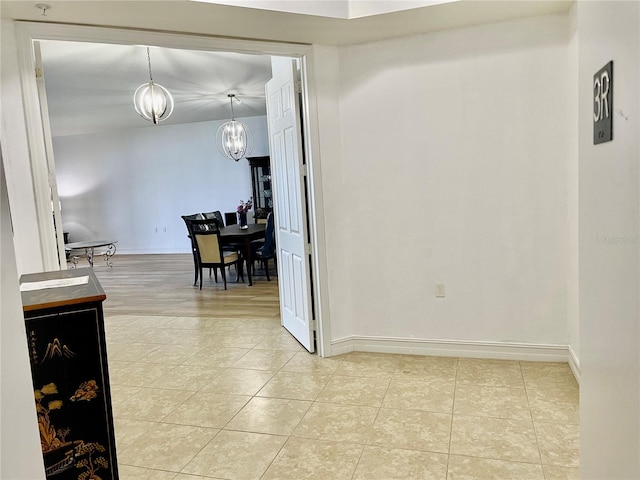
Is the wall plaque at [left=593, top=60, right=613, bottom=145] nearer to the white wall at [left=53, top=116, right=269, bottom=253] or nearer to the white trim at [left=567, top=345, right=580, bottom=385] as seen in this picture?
the white trim at [left=567, top=345, right=580, bottom=385]

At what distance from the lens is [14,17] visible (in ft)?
8.61

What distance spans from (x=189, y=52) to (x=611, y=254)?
4.82 m

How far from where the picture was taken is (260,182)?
371 inches

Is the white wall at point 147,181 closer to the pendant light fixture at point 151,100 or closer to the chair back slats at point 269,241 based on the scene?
the chair back slats at point 269,241

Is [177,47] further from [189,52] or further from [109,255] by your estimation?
[109,255]

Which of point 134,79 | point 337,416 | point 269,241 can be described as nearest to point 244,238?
point 269,241

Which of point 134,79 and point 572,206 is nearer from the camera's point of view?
point 572,206

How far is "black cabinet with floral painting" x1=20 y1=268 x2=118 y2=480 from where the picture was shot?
1644 mm

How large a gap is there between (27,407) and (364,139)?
307 cm

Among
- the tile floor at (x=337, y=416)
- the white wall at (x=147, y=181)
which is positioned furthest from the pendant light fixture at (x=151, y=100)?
the white wall at (x=147, y=181)

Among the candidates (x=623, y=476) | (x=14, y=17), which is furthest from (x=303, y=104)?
(x=623, y=476)

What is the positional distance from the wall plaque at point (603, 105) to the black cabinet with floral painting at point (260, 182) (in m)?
8.21

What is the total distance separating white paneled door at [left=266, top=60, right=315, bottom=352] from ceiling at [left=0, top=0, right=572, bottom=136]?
1.93 feet

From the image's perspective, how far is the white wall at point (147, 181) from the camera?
33.4 ft
